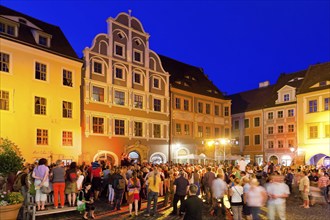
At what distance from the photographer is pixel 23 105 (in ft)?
77.2

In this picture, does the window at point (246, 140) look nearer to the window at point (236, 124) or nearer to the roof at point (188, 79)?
the window at point (236, 124)

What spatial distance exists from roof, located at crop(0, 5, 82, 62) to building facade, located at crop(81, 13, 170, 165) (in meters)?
1.74

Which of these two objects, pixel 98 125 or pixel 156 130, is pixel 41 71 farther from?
pixel 156 130

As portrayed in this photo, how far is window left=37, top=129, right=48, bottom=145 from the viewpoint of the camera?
79.8ft

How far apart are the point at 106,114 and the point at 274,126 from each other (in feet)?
77.2

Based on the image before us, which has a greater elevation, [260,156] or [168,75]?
[168,75]

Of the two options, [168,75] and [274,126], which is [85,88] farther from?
[274,126]

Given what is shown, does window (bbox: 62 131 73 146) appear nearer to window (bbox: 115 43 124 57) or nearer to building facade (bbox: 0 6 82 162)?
building facade (bbox: 0 6 82 162)

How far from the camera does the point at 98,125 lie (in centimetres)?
2827

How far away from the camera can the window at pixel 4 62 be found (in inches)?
894

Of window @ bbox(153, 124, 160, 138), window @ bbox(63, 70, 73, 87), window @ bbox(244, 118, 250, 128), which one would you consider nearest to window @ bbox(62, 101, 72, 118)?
window @ bbox(63, 70, 73, 87)

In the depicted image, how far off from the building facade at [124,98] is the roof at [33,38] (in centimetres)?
174

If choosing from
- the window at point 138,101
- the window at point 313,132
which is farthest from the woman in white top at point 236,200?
the window at point 313,132

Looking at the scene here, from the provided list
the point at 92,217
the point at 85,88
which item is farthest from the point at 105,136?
the point at 92,217
